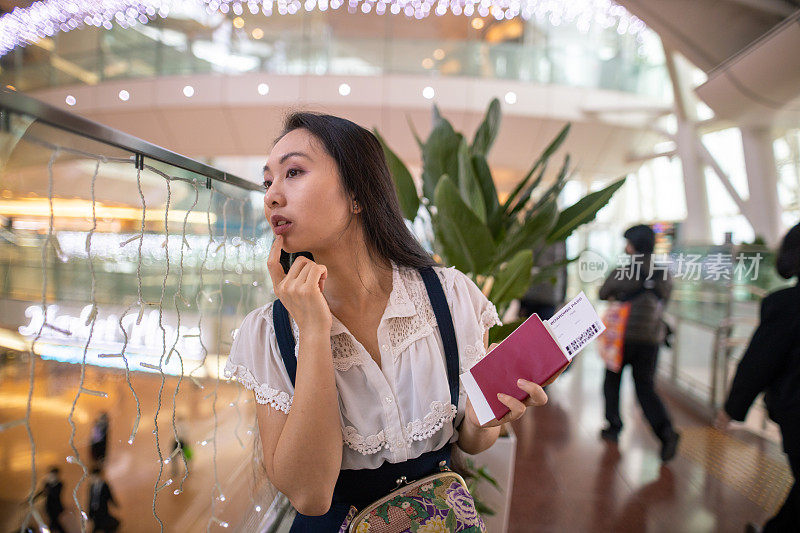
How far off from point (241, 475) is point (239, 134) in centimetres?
826

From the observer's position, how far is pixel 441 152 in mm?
1780

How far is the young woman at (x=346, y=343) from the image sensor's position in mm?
790

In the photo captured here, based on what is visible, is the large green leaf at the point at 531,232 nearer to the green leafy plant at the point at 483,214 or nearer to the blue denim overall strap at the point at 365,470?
the green leafy plant at the point at 483,214

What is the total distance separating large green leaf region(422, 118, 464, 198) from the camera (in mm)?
1757

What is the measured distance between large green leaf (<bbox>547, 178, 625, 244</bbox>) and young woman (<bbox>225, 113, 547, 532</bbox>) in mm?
760

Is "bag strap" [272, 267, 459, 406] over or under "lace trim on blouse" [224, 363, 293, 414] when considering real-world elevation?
over

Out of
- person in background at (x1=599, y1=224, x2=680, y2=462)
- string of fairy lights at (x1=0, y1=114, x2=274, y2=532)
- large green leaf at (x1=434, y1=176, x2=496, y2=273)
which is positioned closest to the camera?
string of fairy lights at (x1=0, y1=114, x2=274, y2=532)

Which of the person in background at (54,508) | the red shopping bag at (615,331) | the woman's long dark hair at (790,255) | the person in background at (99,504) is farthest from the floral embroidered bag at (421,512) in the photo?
the person in background at (99,504)

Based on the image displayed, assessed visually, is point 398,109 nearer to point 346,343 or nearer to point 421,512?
point 346,343

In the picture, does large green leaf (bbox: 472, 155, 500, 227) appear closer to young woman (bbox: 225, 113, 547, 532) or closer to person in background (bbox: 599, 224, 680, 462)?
young woman (bbox: 225, 113, 547, 532)

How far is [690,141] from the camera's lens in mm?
5457

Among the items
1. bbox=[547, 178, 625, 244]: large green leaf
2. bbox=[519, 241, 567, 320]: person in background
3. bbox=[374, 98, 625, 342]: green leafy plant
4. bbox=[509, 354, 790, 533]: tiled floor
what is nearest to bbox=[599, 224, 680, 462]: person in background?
bbox=[509, 354, 790, 533]: tiled floor

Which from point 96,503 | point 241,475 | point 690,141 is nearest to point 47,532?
point 241,475

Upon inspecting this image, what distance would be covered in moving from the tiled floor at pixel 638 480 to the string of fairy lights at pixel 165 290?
5.77ft
